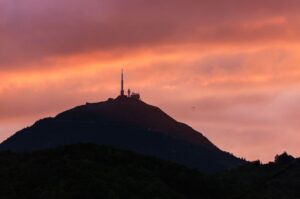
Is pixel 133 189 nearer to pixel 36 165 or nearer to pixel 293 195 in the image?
pixel 36 165

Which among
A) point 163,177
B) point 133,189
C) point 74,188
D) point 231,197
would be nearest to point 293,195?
point 231,197

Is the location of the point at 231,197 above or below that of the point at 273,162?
below

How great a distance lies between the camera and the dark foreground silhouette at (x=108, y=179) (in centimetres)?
7994

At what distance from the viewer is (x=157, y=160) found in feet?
325

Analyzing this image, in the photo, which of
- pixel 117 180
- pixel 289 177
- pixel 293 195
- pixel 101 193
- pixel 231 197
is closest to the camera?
pixel 101 193

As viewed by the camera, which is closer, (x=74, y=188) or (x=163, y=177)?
(x=74, y=188)

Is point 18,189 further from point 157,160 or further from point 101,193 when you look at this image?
point 157,160

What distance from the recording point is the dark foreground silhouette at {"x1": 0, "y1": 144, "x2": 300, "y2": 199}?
3147 inches

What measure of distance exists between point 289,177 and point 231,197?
86.3ft

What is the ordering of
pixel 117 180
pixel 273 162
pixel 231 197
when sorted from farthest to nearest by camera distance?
pixel 273 162
pixel 231 197
pixel 117 180

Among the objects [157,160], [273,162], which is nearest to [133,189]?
[157,160]

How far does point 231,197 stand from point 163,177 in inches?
311

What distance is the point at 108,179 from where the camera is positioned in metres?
83.6

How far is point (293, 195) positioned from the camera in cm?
9906
